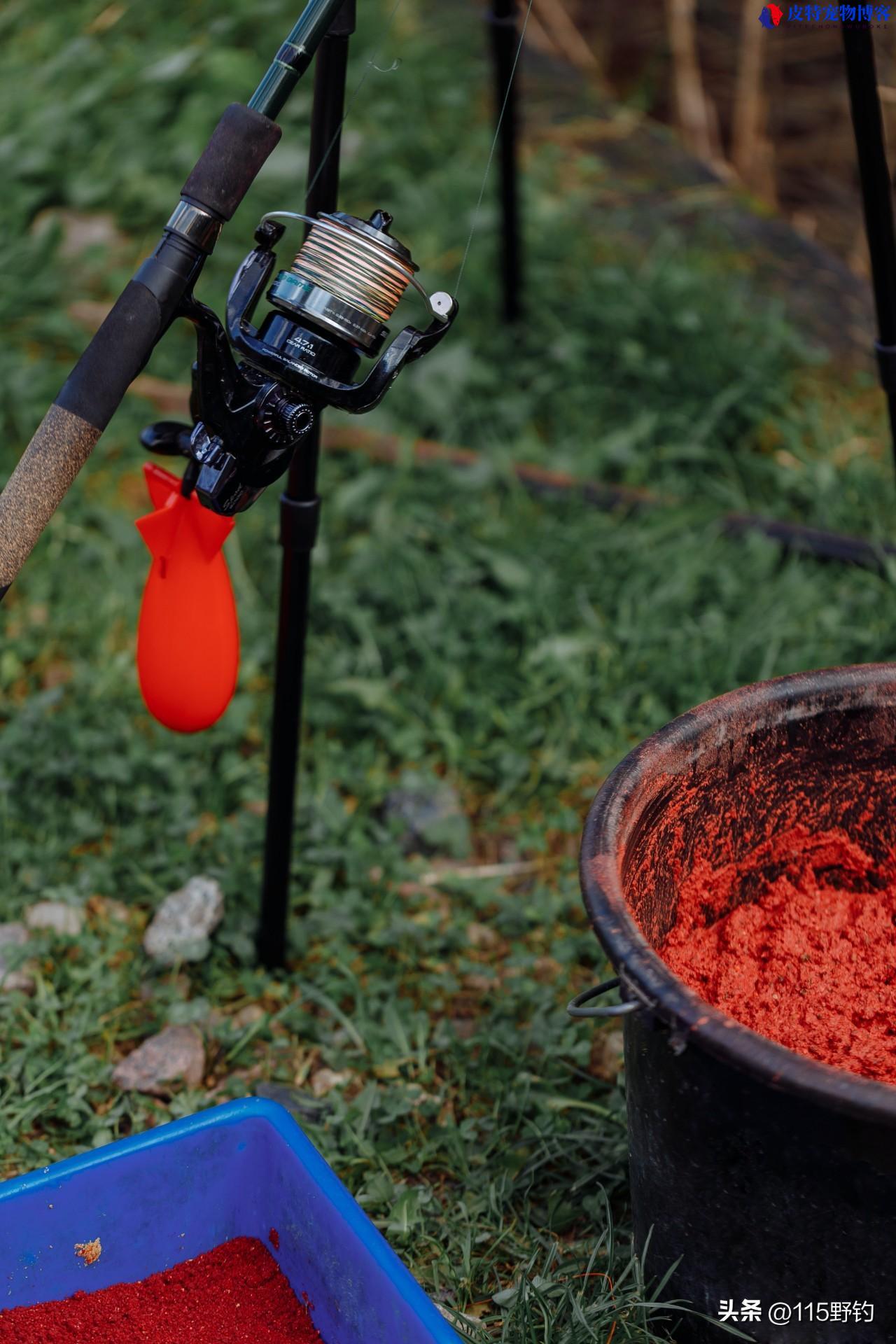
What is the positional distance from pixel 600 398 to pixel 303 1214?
227 cm

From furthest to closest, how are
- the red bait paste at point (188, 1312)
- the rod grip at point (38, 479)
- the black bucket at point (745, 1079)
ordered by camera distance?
1. the red bait paste at point (188, 1312)
2. the rod grip at point (38, 479)
3. the black bucket at point (745, 1079)

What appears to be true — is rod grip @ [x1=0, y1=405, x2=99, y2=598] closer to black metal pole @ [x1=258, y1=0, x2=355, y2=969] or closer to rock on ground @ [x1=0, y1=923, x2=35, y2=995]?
black metal pole @ [x1=258, y1=0, x2=355, y2=969]

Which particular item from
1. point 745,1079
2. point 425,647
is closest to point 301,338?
point 745,1079

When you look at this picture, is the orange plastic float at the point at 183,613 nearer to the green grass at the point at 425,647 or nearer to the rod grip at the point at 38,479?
the rod grip at the point at 38,479

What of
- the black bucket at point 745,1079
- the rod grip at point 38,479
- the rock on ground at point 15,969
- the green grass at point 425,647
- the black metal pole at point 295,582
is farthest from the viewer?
the rock on ground at point 15,969

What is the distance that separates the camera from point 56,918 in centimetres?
203

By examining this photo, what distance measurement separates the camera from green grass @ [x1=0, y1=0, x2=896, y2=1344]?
1759mm

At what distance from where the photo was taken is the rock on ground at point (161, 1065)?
1.80m

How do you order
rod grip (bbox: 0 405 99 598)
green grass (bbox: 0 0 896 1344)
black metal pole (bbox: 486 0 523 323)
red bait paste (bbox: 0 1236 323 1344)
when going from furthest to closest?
black metal pole (bbox: 486 0 523 323), green grass (bbox: 0 0 896 1344), red bait paste (bbox: 0 1236 323 1344), rod grip (bbox: 0 405 99 598)

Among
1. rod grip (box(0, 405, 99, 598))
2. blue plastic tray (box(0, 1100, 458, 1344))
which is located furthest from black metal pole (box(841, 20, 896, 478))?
blue plastic tray (box(0, 1100, 458, 1344))

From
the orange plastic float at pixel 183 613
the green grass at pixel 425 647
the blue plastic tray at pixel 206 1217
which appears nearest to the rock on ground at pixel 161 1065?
the green grass at pixel 425 647

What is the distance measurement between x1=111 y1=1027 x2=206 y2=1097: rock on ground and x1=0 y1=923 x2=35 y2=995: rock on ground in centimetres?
20

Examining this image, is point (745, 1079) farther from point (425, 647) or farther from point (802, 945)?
point (425, 647)

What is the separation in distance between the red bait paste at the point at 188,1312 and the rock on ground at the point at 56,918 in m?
0.67
